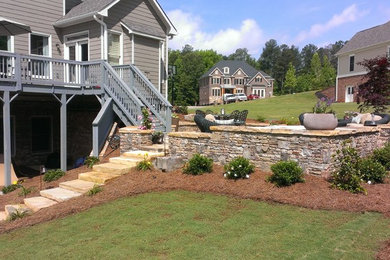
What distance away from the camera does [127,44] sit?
46.1 feet

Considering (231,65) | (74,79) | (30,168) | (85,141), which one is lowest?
(30,168)

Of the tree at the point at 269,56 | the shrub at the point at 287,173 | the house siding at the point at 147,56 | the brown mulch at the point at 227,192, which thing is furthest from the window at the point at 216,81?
the shrub at the point at 287,173

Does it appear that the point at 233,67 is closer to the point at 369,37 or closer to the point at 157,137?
the point at 369,37

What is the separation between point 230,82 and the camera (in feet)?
215

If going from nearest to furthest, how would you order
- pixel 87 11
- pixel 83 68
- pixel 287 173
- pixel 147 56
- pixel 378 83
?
pixel 287 173, pixel 83 68, pixel 378 83, pixel 87 11, pixel 147 56

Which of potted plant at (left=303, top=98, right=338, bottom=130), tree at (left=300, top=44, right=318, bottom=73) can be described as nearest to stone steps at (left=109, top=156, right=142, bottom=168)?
potted plant at (left=303, top=98, right=338, bottom=130)

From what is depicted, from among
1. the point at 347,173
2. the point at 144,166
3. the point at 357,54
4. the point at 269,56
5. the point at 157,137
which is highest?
the point at 269,56

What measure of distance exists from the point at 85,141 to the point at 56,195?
629 centimetres

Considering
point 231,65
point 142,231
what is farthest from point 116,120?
point 231,65

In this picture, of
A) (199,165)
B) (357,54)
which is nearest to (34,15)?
(199,165)

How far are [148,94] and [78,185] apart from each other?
4.71 meters

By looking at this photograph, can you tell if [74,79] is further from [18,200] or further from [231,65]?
[231,65]

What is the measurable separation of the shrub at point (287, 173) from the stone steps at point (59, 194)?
4362 mm

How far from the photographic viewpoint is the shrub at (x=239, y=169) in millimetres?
7145
